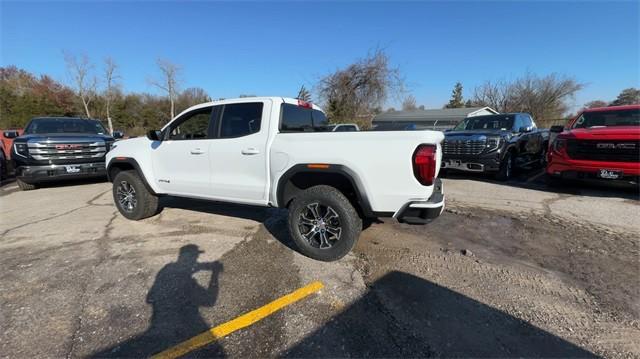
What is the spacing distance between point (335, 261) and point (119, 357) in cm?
210

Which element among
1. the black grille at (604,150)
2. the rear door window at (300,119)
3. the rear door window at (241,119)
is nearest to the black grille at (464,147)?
the black grille at (604,150)

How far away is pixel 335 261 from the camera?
346 cm

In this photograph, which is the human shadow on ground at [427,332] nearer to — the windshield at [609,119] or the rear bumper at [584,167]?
the rear bumper at [584,167]

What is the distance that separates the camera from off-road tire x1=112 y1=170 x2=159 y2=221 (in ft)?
15.8

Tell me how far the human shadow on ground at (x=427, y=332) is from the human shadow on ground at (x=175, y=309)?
854 mm

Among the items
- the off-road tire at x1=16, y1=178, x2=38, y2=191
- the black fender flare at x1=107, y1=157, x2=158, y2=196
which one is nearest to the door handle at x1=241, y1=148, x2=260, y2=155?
the black fender flare at x1=107, y1=157, x2=158, y2=196

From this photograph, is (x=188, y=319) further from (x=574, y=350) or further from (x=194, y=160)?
(x=574, y=350)

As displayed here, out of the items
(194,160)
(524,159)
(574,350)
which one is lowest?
(574,350)

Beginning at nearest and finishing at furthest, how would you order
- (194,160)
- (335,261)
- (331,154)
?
1. (331,154)
2. (335,261)
3. (194,160)

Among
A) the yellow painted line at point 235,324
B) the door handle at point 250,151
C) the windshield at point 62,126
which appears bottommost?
the yellow painted line at point 235,324

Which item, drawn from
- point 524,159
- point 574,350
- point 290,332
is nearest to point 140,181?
point 290,332

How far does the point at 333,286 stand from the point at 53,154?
25.8 feet

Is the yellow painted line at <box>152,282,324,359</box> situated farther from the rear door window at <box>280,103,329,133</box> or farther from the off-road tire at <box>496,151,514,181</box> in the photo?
the off-road tire at <box>496,151,514,181</box>

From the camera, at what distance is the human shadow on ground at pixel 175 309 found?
2.13 meters
